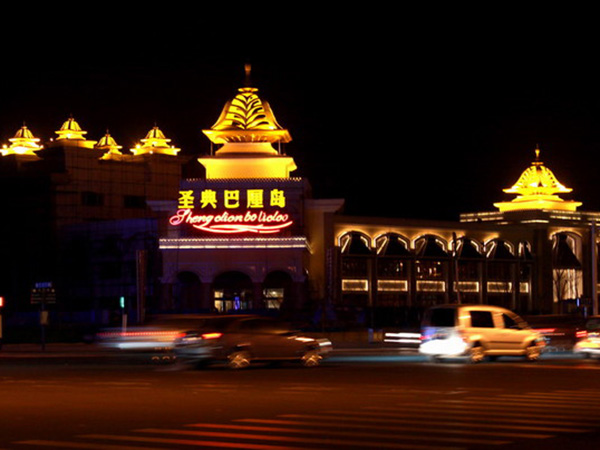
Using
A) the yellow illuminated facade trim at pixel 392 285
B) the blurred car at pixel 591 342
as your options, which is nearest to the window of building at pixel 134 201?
the yellow illuminated facade trim at pixel 392 285

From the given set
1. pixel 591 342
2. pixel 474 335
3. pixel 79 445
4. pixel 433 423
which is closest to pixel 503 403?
pixel 433 423

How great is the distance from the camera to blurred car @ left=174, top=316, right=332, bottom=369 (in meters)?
31.1

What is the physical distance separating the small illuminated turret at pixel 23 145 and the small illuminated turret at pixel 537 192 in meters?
44.1

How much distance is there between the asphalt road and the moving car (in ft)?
8.74

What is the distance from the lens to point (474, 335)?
33.4 m

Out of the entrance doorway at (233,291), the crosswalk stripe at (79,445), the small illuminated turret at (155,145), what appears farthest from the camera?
the small illuminated turret at (155,145)

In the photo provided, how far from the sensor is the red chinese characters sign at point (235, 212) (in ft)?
265

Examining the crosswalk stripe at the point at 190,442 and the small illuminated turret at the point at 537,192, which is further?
the small illuminated turret at the point at 537,192

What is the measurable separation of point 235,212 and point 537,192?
124 ft

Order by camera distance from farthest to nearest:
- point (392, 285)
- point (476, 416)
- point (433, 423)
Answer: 1. point (392, 285)
2. point (476, 416)
3. point (433, 423)

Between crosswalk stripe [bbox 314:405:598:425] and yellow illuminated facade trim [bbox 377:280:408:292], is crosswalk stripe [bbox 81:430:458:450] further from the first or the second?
yellow illuminated facade trim [bbox 377:280:408:292]

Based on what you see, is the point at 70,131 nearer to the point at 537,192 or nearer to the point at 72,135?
the point at 72,135

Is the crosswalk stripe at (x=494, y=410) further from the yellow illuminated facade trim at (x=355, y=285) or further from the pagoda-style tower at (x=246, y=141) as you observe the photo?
the yellow illuminated facade trim at (x=355, y=285)

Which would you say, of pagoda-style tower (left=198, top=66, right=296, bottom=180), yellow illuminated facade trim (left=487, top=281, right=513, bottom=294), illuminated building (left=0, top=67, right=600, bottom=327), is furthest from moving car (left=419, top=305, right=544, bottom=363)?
yellow illuminated facade trim (left=487, top=281, right=513, bottom=294)
